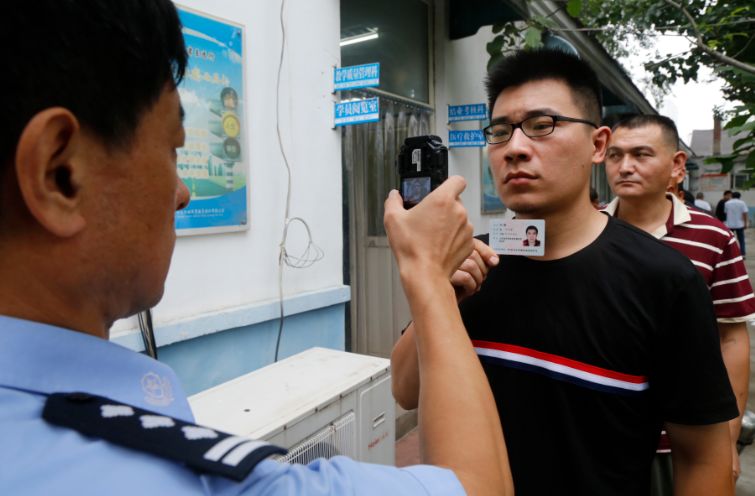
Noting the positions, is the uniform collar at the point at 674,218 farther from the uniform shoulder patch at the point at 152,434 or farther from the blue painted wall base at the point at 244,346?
the uniform shoulder patch at the point at 152,434

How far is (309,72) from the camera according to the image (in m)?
3.04

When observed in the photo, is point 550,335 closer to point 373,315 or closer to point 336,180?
point 336,180

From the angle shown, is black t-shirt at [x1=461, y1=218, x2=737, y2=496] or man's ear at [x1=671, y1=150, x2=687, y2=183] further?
man's ear at [x1=671, y1=150, x2=687, y2=183]

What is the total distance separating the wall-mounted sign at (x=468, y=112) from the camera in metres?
4.37

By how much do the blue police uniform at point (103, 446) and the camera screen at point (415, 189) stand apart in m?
0.55

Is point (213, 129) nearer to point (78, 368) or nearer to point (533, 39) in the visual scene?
point (78, 368)

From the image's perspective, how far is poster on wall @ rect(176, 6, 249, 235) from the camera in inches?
92.2

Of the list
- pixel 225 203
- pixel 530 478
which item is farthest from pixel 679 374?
pixel 225 203

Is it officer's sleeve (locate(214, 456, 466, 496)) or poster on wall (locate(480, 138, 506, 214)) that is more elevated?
poster on wall (locate(480, 138, 506, 214))

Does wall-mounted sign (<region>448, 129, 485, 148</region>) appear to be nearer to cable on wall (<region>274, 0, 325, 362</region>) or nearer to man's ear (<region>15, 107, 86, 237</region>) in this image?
cable on wall (<region>274, 0, 325, 362</region>)

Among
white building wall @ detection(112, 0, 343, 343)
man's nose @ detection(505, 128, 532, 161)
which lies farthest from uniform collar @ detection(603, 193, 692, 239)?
white building wall @ detection(112, 0, 343, 343)

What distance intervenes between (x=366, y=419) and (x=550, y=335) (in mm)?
938

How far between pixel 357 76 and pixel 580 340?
7.55ft

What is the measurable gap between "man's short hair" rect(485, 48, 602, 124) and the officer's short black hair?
112 cm
